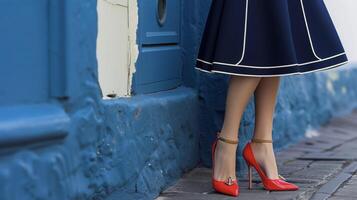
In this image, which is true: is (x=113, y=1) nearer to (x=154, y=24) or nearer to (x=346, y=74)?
(x=154, y=24)

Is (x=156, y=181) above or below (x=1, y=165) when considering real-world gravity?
below

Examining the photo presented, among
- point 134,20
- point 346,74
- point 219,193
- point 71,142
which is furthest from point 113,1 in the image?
point 346,74

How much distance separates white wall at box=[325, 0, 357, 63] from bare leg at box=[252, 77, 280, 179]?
2.89m

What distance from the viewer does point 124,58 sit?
3.32 m

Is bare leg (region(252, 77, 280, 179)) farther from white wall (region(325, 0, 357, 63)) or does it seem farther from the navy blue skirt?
white wall (region(325, 0, 357, 63))

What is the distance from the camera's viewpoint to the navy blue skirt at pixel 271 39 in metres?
3.34

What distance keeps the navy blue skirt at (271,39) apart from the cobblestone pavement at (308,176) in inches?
23.1

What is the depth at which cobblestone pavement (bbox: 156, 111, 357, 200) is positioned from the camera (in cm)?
349

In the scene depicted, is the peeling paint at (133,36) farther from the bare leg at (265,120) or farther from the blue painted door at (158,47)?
the bare leg at (265,120)

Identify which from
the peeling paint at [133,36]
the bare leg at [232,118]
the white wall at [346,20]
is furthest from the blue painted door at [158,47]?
the white wall at [346,20]

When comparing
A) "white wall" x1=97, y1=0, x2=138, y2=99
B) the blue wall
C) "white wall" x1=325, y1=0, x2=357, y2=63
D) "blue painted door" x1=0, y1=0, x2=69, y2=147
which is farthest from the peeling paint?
"white wall" x1=325, y1=0, x2=357, y2=63

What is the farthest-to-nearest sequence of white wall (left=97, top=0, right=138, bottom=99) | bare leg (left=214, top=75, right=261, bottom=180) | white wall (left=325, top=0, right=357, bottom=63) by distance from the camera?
1. white wall (left=325, top=0, right=357, bottom=63)
2. bare leg (left=214, top=75, right=261, bottom=180)
3. white wall (left=97, top=0, right=138, bottom=99)

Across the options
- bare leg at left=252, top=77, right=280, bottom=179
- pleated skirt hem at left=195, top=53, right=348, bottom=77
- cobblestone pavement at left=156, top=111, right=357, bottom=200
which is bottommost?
cobblestone pavement at left=156, top=111, right=357, bottom=200

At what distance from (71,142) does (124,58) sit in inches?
28.9
